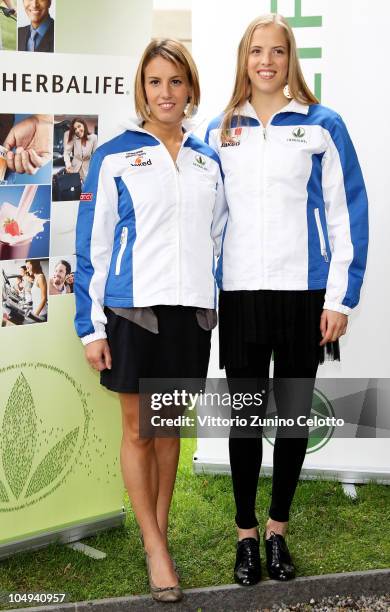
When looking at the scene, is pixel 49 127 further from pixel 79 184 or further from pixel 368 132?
pixel 368 132

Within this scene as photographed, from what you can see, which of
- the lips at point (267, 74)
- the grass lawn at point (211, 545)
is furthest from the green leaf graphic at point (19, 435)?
the lips at point (267, 74)

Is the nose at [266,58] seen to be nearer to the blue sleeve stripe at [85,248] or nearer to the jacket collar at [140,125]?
the jacket collar at [140,125]

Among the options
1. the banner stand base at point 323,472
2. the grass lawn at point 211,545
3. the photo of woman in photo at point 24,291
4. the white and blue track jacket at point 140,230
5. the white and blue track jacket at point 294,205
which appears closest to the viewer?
the white and blue track jacket at point 140,230

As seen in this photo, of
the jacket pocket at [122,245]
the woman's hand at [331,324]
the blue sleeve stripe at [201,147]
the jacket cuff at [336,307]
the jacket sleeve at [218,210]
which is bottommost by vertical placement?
the woman's hand at [331,324]

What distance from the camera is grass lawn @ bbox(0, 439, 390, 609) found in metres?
2.83

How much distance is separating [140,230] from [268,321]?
47cm

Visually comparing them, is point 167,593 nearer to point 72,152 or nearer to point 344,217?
point 344,217

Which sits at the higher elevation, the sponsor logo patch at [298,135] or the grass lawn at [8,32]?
the grass lawn at [8,32]

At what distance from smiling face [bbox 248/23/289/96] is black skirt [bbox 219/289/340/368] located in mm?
609

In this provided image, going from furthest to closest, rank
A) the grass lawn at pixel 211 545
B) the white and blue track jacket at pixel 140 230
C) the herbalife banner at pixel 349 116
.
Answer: the herbalife banner at pixel 349 116 < the grass lawn at pixel 211 545 < the white and blue track jacket at pixel 140 230

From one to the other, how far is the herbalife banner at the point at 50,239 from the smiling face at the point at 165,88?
28cm

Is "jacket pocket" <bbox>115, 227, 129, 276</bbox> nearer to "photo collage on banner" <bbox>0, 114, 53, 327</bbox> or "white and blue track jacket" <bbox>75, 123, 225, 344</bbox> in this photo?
"white and blue track jacket" <bbox>75, 123, 225, 344</bbox>

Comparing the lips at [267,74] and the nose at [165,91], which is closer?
the nose at [165,91]

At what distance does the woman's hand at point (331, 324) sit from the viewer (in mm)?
2660
